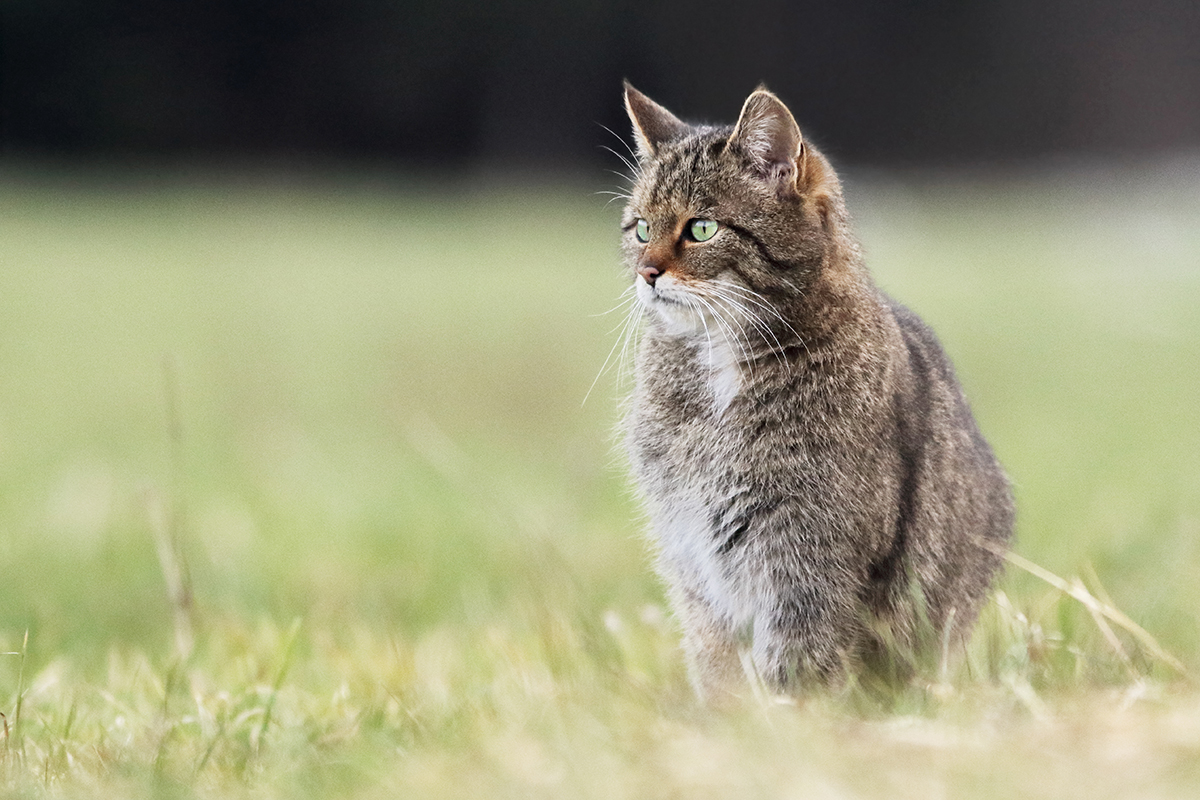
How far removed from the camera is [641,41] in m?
18.5

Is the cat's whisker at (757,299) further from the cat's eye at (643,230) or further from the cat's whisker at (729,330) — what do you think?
the cat's eye at (643,230)

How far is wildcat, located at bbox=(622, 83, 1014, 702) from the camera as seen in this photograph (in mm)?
2760

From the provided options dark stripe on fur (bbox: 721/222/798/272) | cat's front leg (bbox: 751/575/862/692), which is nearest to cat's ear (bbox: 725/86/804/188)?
dark stripe on fur (bbox: 721/222/798/272)

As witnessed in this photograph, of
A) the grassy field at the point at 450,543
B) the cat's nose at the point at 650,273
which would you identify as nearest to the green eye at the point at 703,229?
the cat's nose at the point at 650,273

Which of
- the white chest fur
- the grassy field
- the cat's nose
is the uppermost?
the cat's nose

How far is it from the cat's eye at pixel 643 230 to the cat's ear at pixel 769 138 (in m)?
0.26

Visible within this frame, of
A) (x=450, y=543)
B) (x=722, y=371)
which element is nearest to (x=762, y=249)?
(x=722, y=371)

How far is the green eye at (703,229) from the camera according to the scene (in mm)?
2943

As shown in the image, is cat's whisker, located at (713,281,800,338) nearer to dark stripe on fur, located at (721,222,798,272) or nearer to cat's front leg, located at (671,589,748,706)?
dark stripe on fur, located at (721,222,798,272)

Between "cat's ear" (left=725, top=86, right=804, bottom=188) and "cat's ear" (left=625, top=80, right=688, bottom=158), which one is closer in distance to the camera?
"cat's ear" (left=725, top=86, right=804, bottom=188)

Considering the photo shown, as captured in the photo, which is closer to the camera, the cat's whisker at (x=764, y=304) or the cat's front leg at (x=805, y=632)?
the cat's front leg at (x=805, y=632)

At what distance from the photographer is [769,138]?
2.92 meters

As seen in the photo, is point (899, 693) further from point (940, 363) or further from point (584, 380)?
point (584, 380)

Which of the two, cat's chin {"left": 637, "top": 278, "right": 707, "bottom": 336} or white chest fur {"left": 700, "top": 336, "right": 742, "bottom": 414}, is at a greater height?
cat's chin {"left": 637, "top": 278, "right": 707, "bottom": 336}
